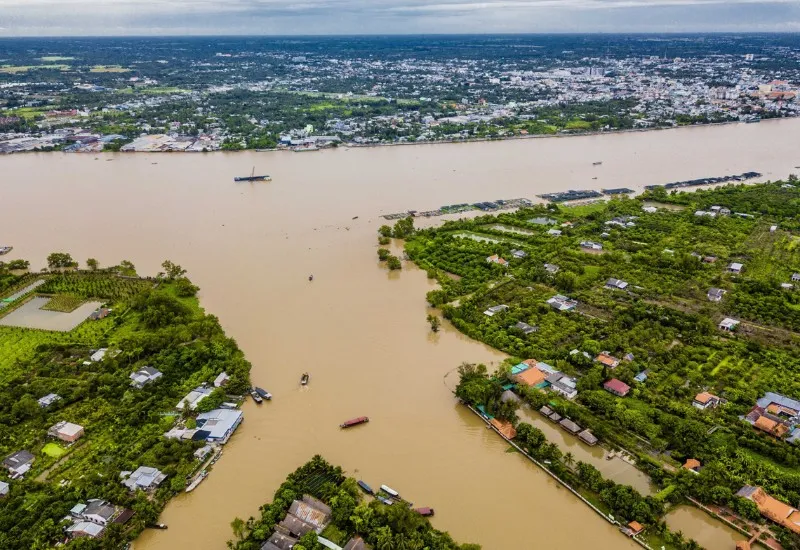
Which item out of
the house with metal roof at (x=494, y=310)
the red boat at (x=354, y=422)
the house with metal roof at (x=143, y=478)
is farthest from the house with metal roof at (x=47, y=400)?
the house with metal roof at (x=494, y=310)

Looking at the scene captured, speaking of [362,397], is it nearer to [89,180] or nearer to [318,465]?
[318,465]

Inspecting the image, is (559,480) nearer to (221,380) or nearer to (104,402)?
(221,380)

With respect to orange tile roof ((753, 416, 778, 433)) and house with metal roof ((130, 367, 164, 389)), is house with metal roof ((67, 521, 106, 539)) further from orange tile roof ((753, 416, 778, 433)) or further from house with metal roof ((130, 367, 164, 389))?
orange tile roof ((753, 416, 778, 433))

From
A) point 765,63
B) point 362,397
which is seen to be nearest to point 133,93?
point 362,397

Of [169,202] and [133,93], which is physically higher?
[133,93]

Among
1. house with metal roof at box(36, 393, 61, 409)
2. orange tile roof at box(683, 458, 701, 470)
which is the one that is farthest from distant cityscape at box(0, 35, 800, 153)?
orange tile roof at box(683, 458, 701, 470)

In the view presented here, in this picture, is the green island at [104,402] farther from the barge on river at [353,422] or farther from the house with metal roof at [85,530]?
the barge on river at [353,422]

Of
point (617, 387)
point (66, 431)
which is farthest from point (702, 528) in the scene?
point (66, 431)

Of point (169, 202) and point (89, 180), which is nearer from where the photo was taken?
point (169, 202)
